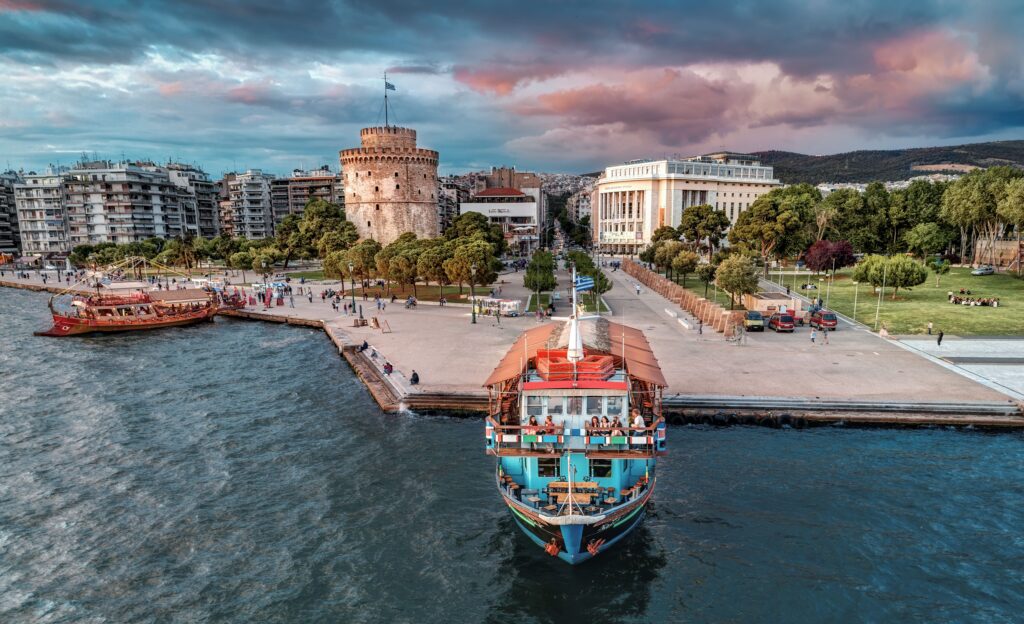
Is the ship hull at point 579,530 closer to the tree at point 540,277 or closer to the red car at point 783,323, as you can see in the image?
the red car at point 783,323

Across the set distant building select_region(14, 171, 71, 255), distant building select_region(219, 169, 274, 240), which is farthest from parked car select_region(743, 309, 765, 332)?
distant building select_region(14, 171, 71, 255)

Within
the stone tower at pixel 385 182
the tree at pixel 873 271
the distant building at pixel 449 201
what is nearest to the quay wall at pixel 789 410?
the tree at pixel 873 271

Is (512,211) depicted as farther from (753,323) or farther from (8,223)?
(8,223)

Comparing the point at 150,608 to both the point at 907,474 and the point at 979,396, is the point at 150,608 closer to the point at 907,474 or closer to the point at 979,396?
the point at 907,474

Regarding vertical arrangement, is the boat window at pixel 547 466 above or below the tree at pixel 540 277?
below

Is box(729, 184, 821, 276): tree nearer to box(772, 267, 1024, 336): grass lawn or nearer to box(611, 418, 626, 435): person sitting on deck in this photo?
box(772, 267, 1024, 336): grass lawn

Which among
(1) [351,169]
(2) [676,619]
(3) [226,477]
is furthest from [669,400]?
(1) [351,169]
